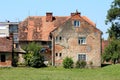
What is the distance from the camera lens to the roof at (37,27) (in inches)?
3388

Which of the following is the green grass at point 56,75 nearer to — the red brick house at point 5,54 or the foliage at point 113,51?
the red brick house at point 5,54

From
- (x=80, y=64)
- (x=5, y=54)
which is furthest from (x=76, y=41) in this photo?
(x=5, y=54)

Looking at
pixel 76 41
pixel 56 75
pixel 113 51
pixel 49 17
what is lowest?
pixel 56 75

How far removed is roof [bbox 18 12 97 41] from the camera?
3388 inches

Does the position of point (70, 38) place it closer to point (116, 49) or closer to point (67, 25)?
point (67, 25)

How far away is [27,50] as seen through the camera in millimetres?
80562

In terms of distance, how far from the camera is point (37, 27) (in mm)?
86938

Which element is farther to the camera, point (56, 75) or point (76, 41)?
point (76, 41)

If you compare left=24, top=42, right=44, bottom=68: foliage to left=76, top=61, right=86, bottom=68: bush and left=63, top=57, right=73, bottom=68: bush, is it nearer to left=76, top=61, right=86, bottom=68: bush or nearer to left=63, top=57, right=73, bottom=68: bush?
left=63, top=57, right=73, bottom=68: bush

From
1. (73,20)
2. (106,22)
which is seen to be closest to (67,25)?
(73,20)

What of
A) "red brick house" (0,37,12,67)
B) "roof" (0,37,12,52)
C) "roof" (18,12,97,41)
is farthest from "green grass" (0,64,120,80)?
"roof" (18,12,97,41)

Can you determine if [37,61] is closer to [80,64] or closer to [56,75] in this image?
[80,64]

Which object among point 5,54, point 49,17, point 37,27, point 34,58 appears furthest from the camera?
point 49,17

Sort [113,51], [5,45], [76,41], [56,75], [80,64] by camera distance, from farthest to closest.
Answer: [113,51], [76,41], [80,64], [5,45], [56,75]
